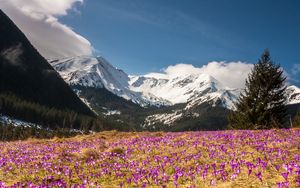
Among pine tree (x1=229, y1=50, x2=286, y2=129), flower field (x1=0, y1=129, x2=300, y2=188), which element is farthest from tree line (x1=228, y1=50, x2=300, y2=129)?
flower field (x1=0, y1=129, x2=300, y2=188)

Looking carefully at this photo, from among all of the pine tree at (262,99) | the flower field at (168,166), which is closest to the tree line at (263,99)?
the pine tree at (262,99)

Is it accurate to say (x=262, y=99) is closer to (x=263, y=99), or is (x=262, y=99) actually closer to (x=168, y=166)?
(x=263, y=99)

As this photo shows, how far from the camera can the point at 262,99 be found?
47.1 meters

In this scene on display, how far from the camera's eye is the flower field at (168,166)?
33.0 feet

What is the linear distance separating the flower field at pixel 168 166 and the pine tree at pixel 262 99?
97.0 feet

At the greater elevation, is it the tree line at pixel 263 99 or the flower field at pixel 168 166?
the tree line at pixel 263 99

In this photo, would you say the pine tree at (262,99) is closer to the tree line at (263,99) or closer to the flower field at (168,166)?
the tree line at (263,99)

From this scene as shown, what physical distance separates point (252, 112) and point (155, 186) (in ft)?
129

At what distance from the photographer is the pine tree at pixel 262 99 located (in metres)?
45.8

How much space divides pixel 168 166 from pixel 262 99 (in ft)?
122

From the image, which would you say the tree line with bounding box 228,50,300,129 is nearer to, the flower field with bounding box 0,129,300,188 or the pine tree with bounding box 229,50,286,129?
the pine tree with bounding box 229,50,286,129

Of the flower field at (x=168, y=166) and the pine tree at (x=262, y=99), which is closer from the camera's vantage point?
the flower field at (x=168, y=166)

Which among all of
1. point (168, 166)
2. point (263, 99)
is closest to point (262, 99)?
point (263, 99)

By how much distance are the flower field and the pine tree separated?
97.0 feet
